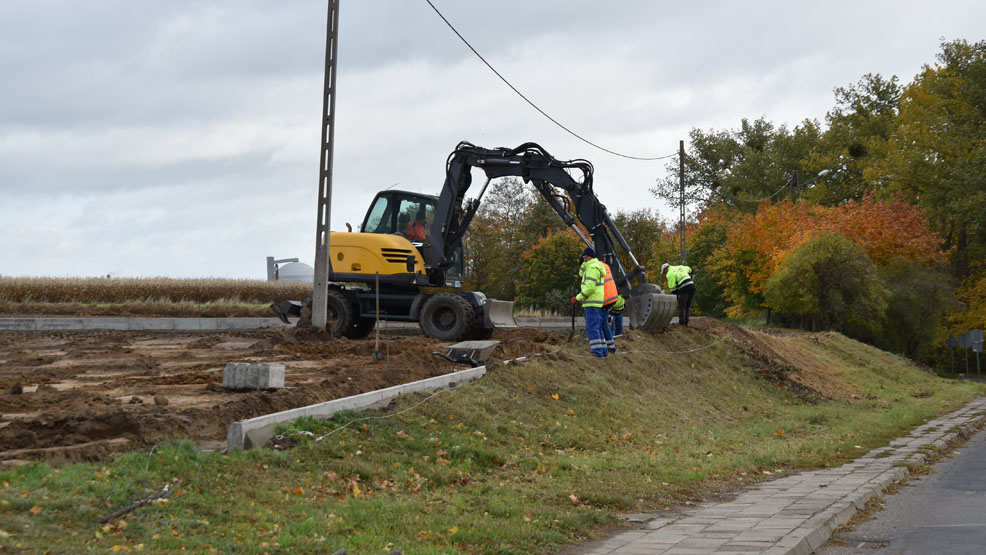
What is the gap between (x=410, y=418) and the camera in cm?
1123

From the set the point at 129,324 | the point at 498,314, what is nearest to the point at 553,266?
the point at 129,324

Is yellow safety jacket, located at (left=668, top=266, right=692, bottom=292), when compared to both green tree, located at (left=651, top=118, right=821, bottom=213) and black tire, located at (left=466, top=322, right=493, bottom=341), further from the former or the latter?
green tree, located at (left=651, top=118, right=821, bottom=213)

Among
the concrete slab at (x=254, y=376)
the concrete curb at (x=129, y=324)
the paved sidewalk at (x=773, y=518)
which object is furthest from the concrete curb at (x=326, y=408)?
the concrete curb at (x=129, y=324)

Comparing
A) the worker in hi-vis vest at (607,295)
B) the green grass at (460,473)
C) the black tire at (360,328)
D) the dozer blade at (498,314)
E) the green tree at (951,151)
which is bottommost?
the green grass at (460,473)

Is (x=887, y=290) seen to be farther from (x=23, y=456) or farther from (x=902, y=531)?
(x=23, y=456)

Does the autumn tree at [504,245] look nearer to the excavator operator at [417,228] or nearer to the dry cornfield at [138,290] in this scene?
the dry cornfield at [138,290]

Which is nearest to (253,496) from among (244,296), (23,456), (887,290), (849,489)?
(23,456)

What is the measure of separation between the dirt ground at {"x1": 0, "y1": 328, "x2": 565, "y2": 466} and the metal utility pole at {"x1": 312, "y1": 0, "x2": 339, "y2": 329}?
1.01 m

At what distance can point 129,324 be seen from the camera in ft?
81.6

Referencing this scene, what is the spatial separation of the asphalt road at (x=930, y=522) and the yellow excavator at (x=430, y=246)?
32.7 feet

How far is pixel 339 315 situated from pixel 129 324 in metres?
7.02

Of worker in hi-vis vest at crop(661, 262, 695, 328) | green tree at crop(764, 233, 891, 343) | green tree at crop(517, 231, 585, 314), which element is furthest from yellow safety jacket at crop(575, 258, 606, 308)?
green tree at crop(517, 231, 585, 314)

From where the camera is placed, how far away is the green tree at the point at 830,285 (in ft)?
138

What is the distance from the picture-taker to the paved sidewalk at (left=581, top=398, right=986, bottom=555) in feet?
25.1
